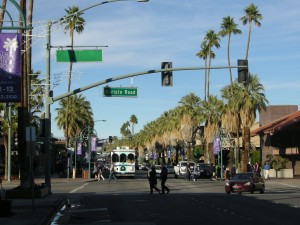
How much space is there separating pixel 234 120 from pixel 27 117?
3659 centimetres

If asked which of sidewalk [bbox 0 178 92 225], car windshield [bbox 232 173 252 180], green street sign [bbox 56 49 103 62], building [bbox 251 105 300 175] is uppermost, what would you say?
green street sign [bbox 56 49 103 62]

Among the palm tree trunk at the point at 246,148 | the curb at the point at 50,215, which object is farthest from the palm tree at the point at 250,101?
the curb at the point at 50,215

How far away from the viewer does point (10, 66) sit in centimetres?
1922

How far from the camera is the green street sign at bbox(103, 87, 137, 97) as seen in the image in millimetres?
30281

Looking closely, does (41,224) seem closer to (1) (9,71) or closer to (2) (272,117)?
(1) (9,71)

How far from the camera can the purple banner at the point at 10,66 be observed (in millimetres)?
18891

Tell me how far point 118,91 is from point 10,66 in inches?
454

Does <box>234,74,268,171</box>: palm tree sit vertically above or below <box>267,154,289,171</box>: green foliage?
above

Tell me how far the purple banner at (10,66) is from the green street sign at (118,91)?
36.3 ft

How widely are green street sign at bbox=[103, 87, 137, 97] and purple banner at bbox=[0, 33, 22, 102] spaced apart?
11.1 metres

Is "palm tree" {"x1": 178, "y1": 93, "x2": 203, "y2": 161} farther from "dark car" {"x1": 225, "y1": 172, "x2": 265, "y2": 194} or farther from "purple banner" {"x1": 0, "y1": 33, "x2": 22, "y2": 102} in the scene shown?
"purple banner" {"x1": 0, "y1": 33, "x2": 22, "y2": 102}

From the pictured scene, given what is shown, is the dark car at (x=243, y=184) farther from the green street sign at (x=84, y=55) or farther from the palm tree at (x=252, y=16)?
the palm tree at (x=252, y=16)

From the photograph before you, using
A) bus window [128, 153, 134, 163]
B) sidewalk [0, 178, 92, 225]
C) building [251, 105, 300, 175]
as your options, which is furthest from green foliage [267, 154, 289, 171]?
sidewalk [0, 178, 92, 225]

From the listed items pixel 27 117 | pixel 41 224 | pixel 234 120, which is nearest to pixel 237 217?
pixel 41 224
